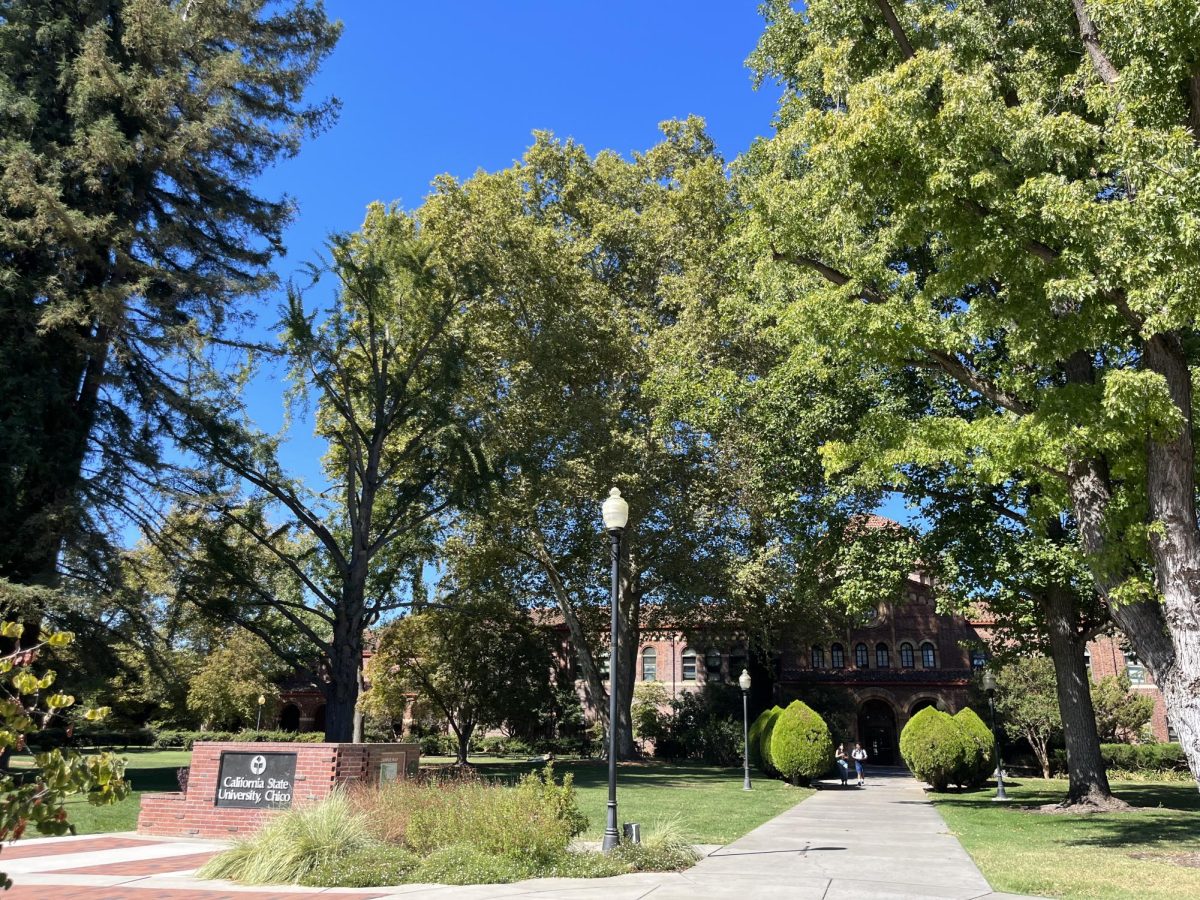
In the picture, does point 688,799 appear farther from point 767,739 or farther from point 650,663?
point 650,663

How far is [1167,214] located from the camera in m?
8.38

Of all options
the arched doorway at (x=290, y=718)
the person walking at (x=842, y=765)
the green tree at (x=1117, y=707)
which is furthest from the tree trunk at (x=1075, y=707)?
the arched doorway at (x=290, y=718)

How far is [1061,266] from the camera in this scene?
9656mm

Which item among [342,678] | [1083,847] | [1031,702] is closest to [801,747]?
[1031,702]

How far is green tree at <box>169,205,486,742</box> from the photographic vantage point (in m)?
22.6

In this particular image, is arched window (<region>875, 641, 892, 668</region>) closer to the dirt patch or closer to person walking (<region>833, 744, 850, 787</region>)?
person walking (<region>833, 744, 850, 787</region>)

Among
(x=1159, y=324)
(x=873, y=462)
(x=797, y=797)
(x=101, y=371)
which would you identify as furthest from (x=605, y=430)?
(x=1159, y=324)

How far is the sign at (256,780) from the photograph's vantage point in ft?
41.5

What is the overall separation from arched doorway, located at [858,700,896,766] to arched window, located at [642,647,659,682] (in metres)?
12.5

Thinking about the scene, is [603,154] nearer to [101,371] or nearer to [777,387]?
[777,387]

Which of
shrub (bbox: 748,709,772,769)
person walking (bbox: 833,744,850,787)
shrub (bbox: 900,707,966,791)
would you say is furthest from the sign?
shrub (bbox: 748,709,772,769)

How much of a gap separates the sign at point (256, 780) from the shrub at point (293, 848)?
2.78 metres

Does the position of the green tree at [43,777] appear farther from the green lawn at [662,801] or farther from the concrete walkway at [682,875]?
the concrete walkway at [682,875]

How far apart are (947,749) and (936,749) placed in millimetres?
325
